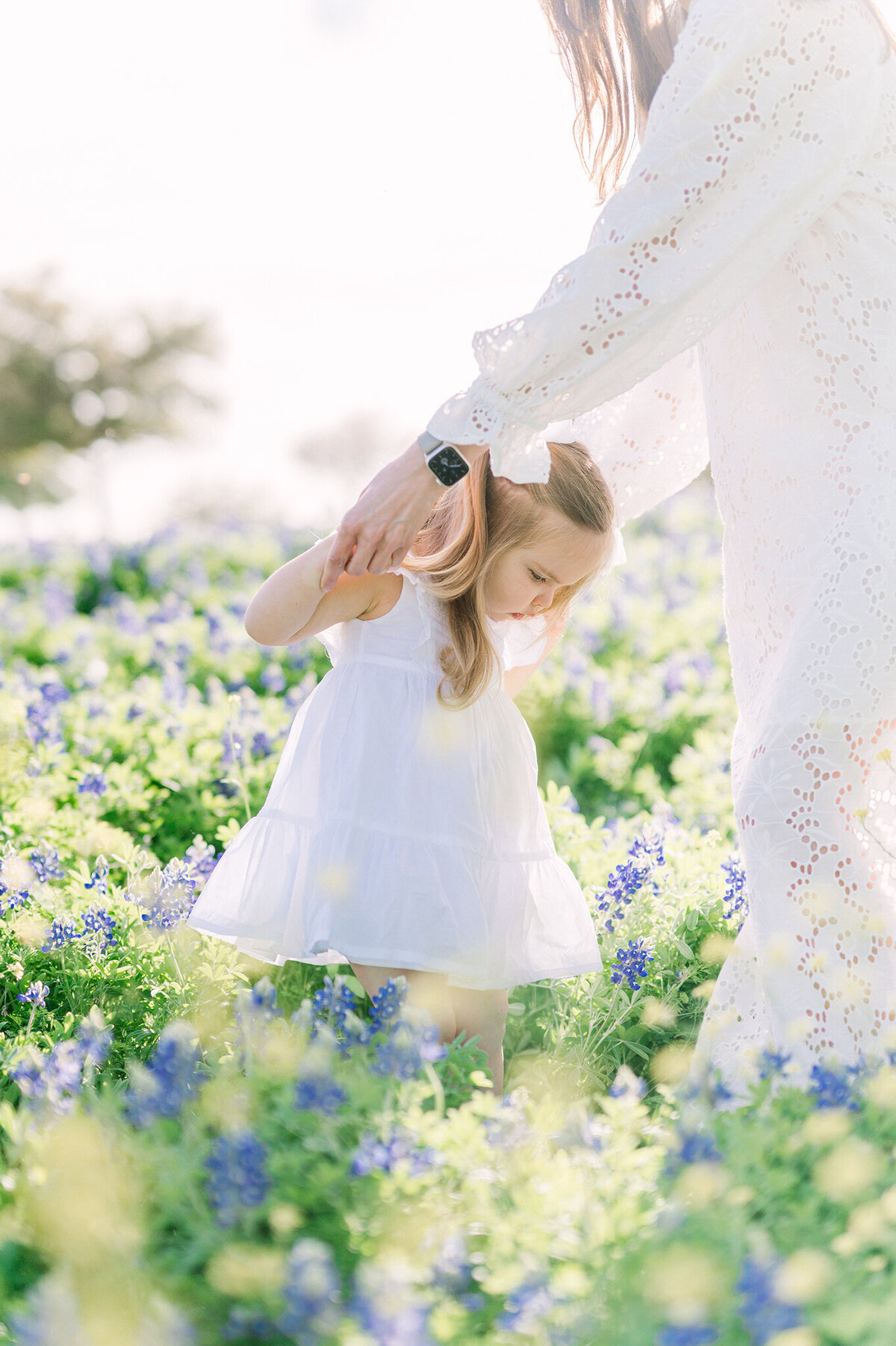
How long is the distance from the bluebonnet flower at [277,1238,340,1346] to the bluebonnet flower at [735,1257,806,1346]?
1.46 ft

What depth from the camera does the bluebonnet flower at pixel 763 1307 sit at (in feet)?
3.78

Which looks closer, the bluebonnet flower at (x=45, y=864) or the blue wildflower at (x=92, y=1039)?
the blue wildflower at (x=92, y=1039)

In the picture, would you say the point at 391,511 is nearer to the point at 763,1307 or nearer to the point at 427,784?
the point at 427,784

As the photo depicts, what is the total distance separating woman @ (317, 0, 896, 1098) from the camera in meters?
1.92

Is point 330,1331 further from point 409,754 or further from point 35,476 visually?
point 35,476

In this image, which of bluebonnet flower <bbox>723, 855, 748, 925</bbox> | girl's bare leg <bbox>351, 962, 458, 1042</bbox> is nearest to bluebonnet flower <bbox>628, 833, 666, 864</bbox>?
bluebonnet flower <bbox>723, 855, 748, 925</bbox>

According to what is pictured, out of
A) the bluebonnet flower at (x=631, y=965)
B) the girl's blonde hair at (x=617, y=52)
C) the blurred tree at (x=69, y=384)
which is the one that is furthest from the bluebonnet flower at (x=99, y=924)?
the blurred tree at (x=69, y=384)

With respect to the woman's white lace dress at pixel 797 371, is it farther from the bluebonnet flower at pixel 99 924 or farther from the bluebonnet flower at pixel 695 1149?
the bluebonnet flower at pixel 99 924

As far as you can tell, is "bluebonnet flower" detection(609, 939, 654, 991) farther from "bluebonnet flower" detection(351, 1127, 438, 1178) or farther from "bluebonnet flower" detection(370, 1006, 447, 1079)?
"bluebonnet flower" detection(351, 1127, 438, 1178)

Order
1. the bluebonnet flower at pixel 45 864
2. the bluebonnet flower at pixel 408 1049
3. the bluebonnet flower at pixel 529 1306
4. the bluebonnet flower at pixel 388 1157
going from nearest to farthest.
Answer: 1. the bluebonnet flower at pixel 529 1306
2. the bluebonnet flower at pixel 388 1157
3. the bluebonnet flower at pixel 408 1049
4. the bluebonnet flower at pixel 45 864

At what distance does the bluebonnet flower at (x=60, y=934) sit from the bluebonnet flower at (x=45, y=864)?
323mm

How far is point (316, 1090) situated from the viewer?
1551mm

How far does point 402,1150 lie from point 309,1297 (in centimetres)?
27

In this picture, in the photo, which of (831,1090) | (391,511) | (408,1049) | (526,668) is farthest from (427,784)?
(831,1090)
